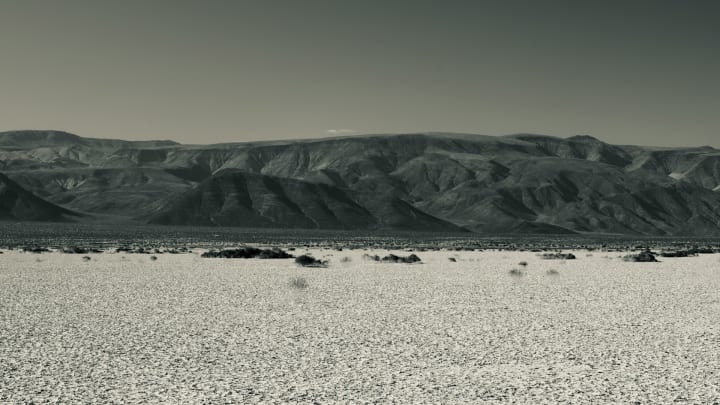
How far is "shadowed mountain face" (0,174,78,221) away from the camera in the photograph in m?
173

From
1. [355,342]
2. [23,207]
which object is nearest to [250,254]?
[355,342]

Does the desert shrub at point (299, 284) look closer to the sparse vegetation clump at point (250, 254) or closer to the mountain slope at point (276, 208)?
the sparse vegetation clump at point (250, 254)

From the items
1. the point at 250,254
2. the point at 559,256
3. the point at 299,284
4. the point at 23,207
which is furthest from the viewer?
the point at 23,207

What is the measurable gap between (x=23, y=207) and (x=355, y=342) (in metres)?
179

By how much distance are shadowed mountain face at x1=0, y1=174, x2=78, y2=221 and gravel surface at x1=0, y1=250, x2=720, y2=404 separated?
511 ft

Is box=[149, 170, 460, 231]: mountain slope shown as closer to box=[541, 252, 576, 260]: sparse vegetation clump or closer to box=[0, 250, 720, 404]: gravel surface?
box=[541, 252, 576, 260]: sparse vegetation clump

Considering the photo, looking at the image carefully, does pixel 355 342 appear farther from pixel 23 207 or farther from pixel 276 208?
pixel 23 207

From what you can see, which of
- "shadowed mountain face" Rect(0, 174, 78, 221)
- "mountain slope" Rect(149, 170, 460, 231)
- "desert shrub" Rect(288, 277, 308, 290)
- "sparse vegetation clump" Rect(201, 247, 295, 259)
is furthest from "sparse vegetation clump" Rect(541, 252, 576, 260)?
"shadowed mountain face" Rect(0, 174, 78, 221)

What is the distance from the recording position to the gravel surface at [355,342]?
38.5 feet

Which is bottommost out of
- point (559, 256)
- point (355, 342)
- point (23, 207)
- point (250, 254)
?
point (250, 254)

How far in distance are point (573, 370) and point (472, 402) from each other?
3173 millimetres

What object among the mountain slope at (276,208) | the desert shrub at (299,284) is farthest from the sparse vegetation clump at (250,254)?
the mountain slope at (276,208)

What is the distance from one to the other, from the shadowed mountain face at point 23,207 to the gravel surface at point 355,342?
155628 millimetres

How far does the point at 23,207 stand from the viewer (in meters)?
176
